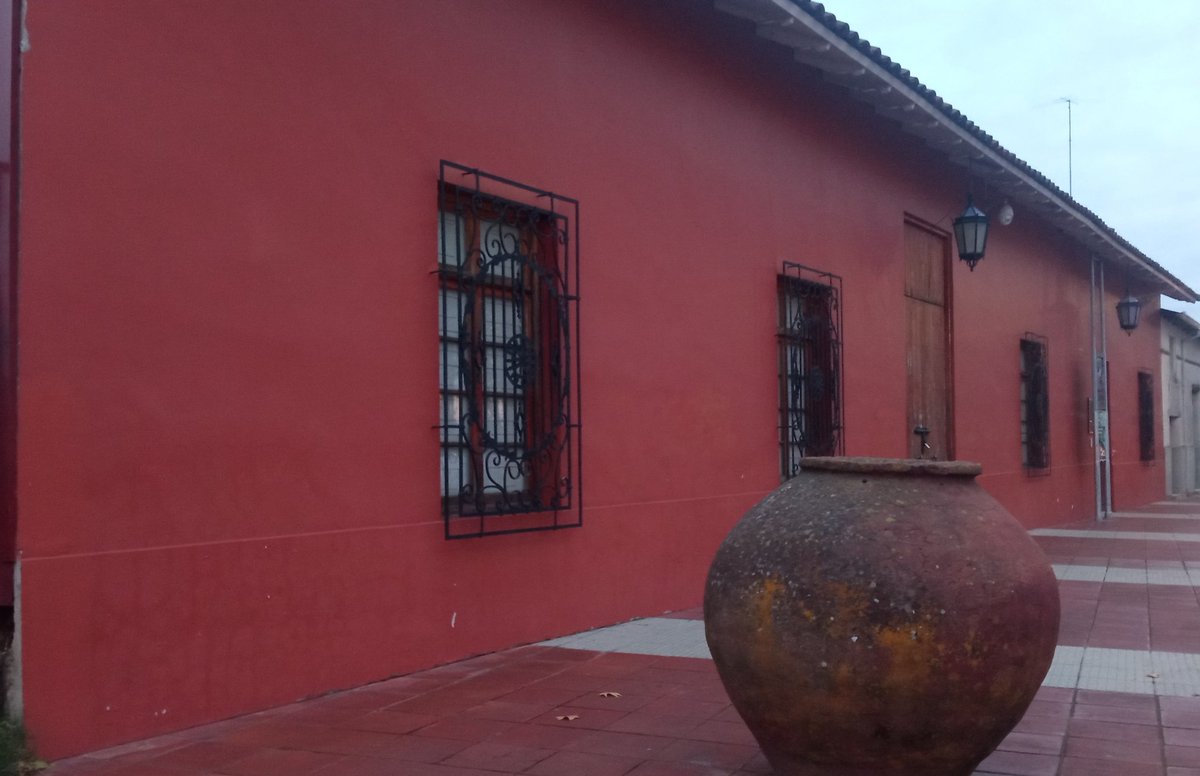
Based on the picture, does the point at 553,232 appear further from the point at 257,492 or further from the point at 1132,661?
the point at 1132,661

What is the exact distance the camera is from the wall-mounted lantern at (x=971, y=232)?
459 inches

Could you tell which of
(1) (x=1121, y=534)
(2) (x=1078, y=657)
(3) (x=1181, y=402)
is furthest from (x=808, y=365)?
(3) (x=1181, y=402)

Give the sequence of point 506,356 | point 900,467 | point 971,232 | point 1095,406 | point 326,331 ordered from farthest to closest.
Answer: point 1095,406 < point 971,232 < point 506,356 < point 326,331 < point 900,467

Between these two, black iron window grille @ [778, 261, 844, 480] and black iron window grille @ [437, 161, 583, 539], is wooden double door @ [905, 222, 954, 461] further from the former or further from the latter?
black iron window grille @ [437, 161, 583, 539]

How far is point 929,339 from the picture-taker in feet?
40.8

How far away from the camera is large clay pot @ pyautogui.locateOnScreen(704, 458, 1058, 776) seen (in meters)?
3.42

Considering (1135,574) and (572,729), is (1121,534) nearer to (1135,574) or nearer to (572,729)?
(1135,574)

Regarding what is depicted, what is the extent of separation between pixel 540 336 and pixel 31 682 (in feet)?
11.2

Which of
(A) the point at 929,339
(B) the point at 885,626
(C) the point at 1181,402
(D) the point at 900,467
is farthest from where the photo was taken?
(C) the point at 1181,402

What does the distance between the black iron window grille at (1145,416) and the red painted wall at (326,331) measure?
51.9 feet

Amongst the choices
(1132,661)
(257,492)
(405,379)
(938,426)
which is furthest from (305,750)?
(938,426)

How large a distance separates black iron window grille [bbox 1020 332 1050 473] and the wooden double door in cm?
288

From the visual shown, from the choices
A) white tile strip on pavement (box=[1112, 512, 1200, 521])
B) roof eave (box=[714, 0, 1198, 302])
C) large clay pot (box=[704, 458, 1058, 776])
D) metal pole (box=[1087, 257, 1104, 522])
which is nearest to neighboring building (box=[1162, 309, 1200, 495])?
white tile strip on pavement (box=[1112, 512, 1200, 521])

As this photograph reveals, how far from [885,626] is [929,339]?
31.2ft
